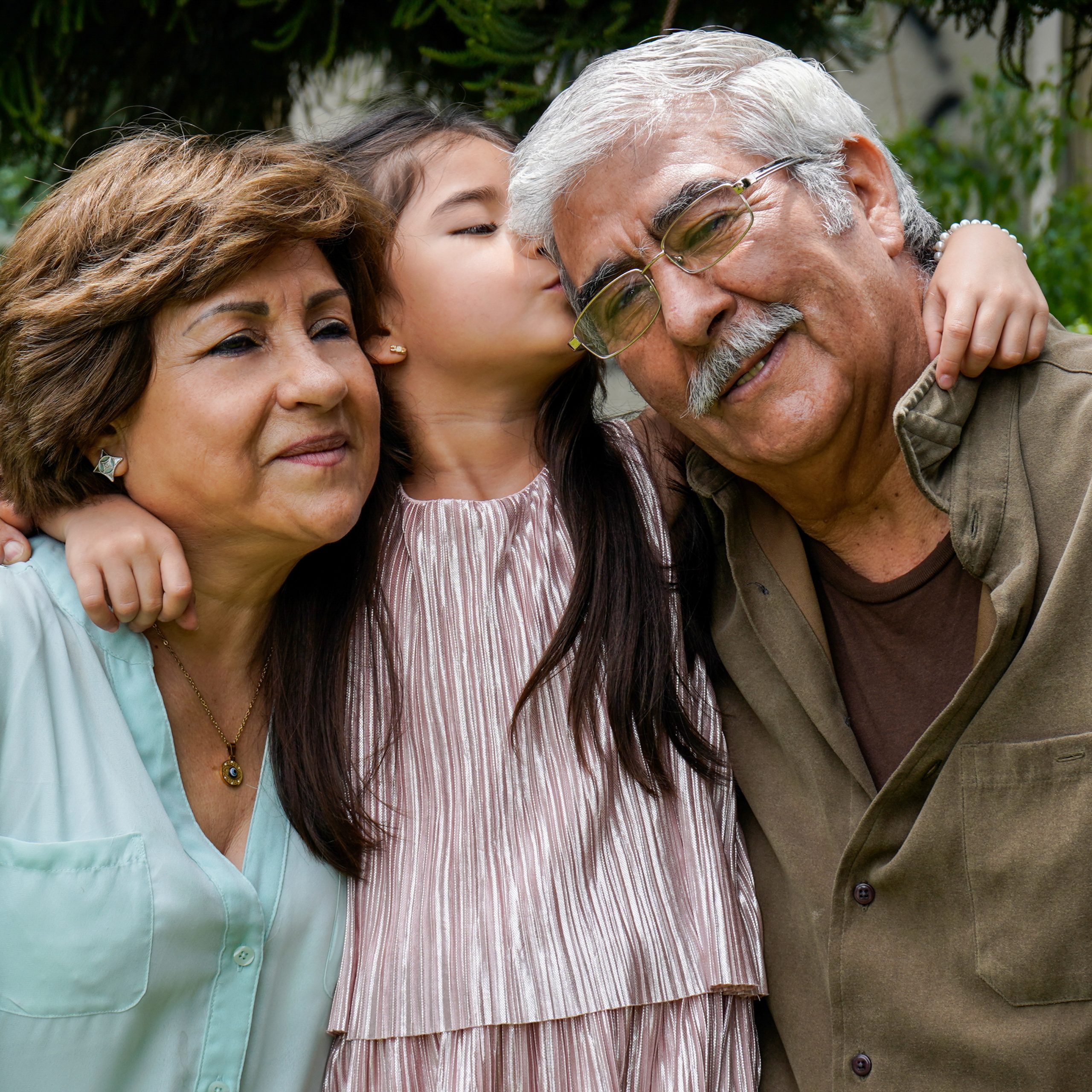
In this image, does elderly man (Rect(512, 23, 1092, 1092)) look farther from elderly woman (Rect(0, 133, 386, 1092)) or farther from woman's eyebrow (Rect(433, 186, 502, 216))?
elderly woman (Rect(0, 133, 386, 1092))

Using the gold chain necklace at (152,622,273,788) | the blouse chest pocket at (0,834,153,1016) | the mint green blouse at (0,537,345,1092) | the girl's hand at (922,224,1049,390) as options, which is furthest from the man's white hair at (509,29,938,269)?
the blouse chest pocket at (0,834,153,1016)

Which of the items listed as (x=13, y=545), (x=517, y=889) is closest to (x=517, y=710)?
(x=517, y=889)

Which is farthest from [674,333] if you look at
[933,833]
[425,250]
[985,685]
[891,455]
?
[933,833]

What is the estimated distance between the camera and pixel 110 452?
2.37 metres

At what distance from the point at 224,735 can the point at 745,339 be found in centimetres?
132

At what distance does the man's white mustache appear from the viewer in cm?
219

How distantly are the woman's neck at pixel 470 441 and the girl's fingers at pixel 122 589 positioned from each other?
68 cm

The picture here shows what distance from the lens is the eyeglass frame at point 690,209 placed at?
2.20m

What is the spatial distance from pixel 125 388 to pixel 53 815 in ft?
2.60

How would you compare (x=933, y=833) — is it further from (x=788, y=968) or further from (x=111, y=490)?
(x=111, y=490)

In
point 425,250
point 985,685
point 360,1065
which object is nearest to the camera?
point 985,685

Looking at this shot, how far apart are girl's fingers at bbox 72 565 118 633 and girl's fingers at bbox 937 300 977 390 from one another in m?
1.59

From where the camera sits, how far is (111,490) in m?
2.42

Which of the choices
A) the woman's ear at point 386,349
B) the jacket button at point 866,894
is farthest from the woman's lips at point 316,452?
the jacket button at point 866,894
